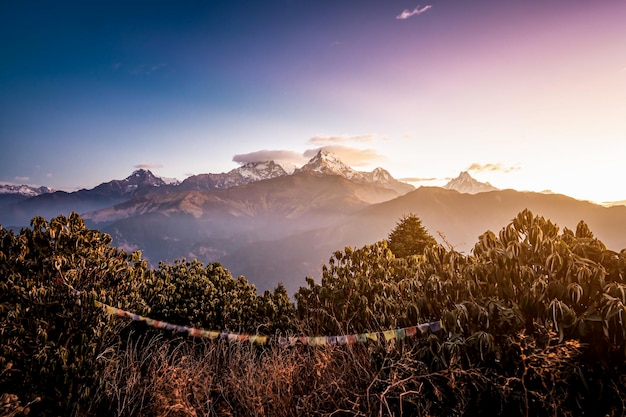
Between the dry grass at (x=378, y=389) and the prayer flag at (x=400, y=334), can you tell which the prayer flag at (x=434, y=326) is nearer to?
the dry grass at (x=378, y=389)

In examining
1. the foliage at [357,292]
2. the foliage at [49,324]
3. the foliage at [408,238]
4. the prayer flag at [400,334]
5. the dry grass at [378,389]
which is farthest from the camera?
the foliage at [408,238]

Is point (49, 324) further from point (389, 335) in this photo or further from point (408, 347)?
point (408, 347)

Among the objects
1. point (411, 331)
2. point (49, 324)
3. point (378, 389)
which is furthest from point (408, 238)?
point (49, 324)

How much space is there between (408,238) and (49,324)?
27.1 m

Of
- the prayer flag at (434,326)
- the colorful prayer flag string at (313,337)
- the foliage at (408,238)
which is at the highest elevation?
the prayer flag at (434,326)

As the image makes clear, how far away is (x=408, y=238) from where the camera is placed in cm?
2897

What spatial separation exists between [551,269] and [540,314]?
55 cm

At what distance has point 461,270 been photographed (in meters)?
5.22

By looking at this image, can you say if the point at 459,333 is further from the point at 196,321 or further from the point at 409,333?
the point at 196,321

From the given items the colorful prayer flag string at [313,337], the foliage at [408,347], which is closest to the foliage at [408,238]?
the colorful prayer flag string at [313,337]

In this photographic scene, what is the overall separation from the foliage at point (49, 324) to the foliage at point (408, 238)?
24955mm

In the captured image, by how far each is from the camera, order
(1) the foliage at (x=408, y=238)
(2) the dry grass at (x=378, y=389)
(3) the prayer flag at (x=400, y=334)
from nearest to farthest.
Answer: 1. (2) the dry grass at (x=378, y=389)
2. (3) the prayer flag at (x=400, y=334)
3. (1) the foliage at (x=408, y=238)

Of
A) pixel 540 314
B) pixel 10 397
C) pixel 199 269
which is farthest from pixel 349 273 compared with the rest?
A: pixel 10 397

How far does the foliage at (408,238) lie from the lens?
28.4m
